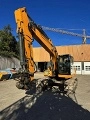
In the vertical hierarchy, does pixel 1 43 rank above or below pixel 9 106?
above

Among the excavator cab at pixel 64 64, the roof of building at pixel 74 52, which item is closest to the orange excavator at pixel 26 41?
the excavator cab at pixel 64 64

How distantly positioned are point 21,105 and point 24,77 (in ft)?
4.79

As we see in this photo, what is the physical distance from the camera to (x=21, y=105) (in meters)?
11.9

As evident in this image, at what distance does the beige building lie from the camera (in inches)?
1793

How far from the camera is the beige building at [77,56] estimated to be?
1793 inches

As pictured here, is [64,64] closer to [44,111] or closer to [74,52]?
[44,111]

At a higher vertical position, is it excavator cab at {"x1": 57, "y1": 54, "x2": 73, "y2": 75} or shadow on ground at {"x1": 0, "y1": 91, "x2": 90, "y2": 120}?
excavator cab at {"x1": 57, "y1": 54, "x2": 73, "y2": 75}

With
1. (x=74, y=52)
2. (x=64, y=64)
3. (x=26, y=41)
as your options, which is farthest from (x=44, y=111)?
(x=74, y=52)

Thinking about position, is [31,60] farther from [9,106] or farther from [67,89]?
[67,89]

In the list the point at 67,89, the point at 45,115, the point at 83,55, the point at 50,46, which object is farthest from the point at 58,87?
the point at 83,55

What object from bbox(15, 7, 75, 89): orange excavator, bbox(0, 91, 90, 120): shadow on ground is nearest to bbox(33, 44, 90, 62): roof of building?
bbox(15, 7, 75, 89): orange excavator

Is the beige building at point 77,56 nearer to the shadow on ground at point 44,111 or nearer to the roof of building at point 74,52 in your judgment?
the roof of building at point 74,52

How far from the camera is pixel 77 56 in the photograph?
46.9 metres

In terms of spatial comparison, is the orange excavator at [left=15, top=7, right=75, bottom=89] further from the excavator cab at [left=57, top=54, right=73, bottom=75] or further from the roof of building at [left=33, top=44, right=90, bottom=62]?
the roof of building at [left=33, top=44, right=90, bottom=62]
